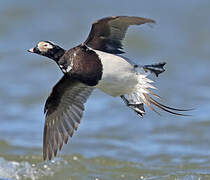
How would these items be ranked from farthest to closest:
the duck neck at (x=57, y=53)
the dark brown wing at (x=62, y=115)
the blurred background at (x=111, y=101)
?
the blurred background at (x=111, y=101) → the dark brown wing at (x=62, y=115) → the duck neck at (x=57, y=53)

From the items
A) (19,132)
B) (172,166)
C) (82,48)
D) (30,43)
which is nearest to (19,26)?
(30,43)

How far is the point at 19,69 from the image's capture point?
12.1 m

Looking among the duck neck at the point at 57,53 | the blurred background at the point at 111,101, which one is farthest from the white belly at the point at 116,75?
the blurred background at the point at 111,101

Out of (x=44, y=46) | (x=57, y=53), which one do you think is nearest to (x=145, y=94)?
(x=57, y=53)

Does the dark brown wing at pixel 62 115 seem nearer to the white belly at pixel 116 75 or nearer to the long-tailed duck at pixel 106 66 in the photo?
the long-tailed duck at pixel 106 66

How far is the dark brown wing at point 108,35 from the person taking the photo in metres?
6.30

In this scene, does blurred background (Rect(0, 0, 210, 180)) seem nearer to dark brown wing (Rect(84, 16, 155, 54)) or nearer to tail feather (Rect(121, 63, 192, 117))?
tail feather (Rect(121, 63, 192, 117))

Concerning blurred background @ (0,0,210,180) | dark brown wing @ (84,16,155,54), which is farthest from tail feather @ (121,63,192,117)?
blurred background @ (0,0,210,180)

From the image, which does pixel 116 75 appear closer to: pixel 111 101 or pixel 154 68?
pixel 154 68

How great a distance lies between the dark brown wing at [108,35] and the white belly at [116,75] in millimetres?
185

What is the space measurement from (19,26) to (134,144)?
19.0 ft

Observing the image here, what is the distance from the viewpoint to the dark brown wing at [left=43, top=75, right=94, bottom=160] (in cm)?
700

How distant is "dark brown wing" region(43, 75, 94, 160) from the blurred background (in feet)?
1.88

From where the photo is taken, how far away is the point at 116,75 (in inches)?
247
